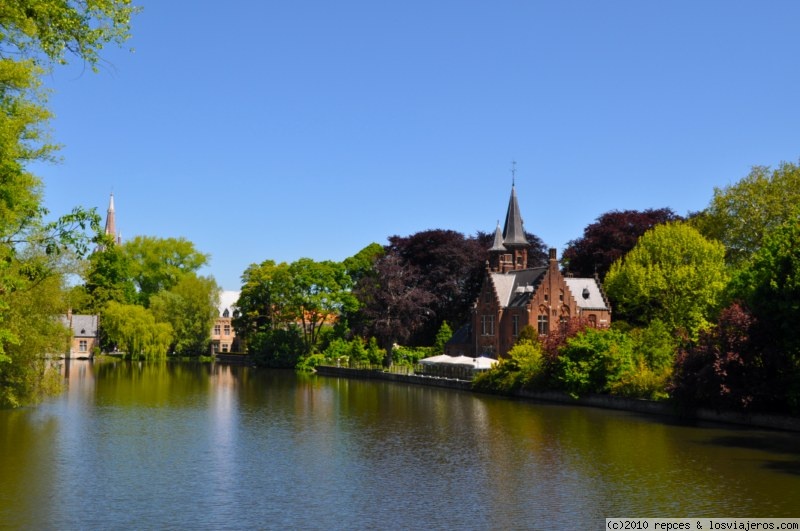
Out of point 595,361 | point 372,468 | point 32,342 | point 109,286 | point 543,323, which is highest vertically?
point 109,286

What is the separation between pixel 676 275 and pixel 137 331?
55.5 m

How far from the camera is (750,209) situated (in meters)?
55.5

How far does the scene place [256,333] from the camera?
88.9 metres

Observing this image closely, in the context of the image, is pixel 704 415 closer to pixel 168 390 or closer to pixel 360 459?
pixel 360 459

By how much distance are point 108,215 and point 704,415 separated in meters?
113

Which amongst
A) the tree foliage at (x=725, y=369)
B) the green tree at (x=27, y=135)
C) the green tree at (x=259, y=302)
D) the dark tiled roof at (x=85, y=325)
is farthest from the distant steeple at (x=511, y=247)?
the dark tiled roof at (x=85, y=325)

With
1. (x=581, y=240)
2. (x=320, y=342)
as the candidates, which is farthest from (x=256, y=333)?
(x=581, y=240)

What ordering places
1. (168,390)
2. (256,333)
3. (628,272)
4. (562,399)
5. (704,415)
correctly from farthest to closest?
(256,333) → (628,272) → (168,390) → (562,399) → (704,415)

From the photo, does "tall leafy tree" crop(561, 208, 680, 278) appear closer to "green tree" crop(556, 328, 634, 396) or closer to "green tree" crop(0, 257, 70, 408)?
"green tree" crop(556, 328, 634, 396)

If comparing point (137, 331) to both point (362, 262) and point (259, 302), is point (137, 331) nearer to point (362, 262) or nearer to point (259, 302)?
point (259, 302)

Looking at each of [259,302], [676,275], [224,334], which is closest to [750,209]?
Result: [676,275]

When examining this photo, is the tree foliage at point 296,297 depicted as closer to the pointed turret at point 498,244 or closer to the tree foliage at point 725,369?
the pointed turret at point 498,244

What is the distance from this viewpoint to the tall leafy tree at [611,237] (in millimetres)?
65438

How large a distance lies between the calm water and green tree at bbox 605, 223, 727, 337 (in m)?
20.0
